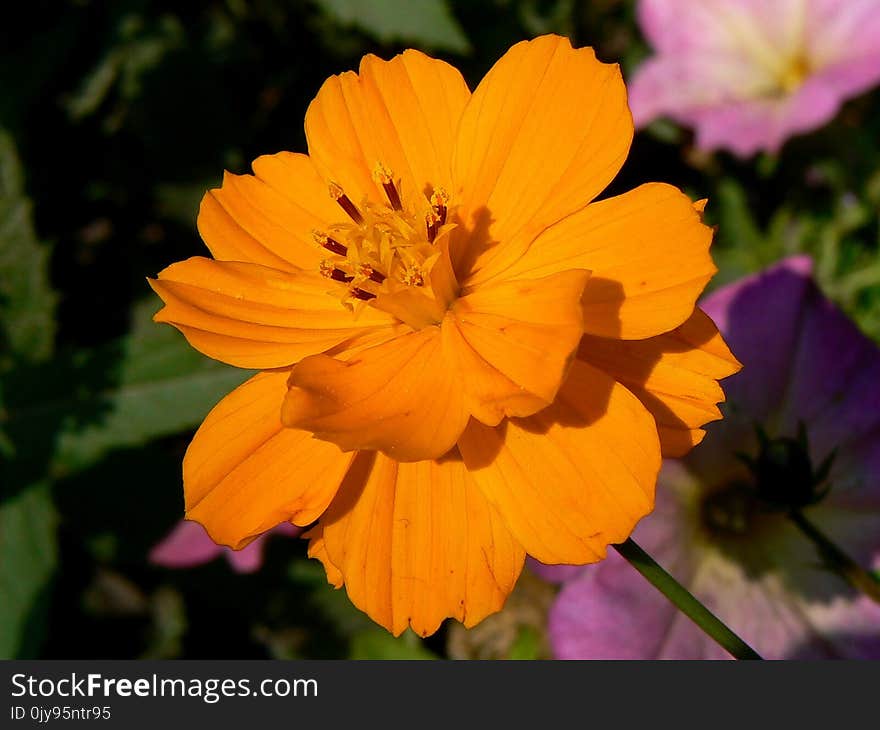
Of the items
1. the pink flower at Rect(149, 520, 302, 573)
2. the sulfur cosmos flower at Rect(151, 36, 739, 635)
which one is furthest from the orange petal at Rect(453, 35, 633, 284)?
the pink flower at Rect(149, 520, 302, 573)

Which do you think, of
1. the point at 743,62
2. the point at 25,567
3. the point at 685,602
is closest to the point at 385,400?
the point at 685,602

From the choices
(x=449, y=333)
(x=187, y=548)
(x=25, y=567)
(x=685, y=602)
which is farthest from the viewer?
(x=187, y=548)

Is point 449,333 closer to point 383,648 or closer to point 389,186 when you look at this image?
point 389,186

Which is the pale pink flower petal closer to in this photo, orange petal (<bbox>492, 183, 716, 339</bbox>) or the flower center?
the flower center

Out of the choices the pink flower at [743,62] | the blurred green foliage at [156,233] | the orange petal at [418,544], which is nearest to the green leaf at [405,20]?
the blurred green foliage at [156,233]

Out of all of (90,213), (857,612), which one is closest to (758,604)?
(857,612)

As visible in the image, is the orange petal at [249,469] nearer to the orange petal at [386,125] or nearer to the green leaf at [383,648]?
the orange petal at [386,125]

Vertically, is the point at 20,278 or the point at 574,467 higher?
the point at 574,467
